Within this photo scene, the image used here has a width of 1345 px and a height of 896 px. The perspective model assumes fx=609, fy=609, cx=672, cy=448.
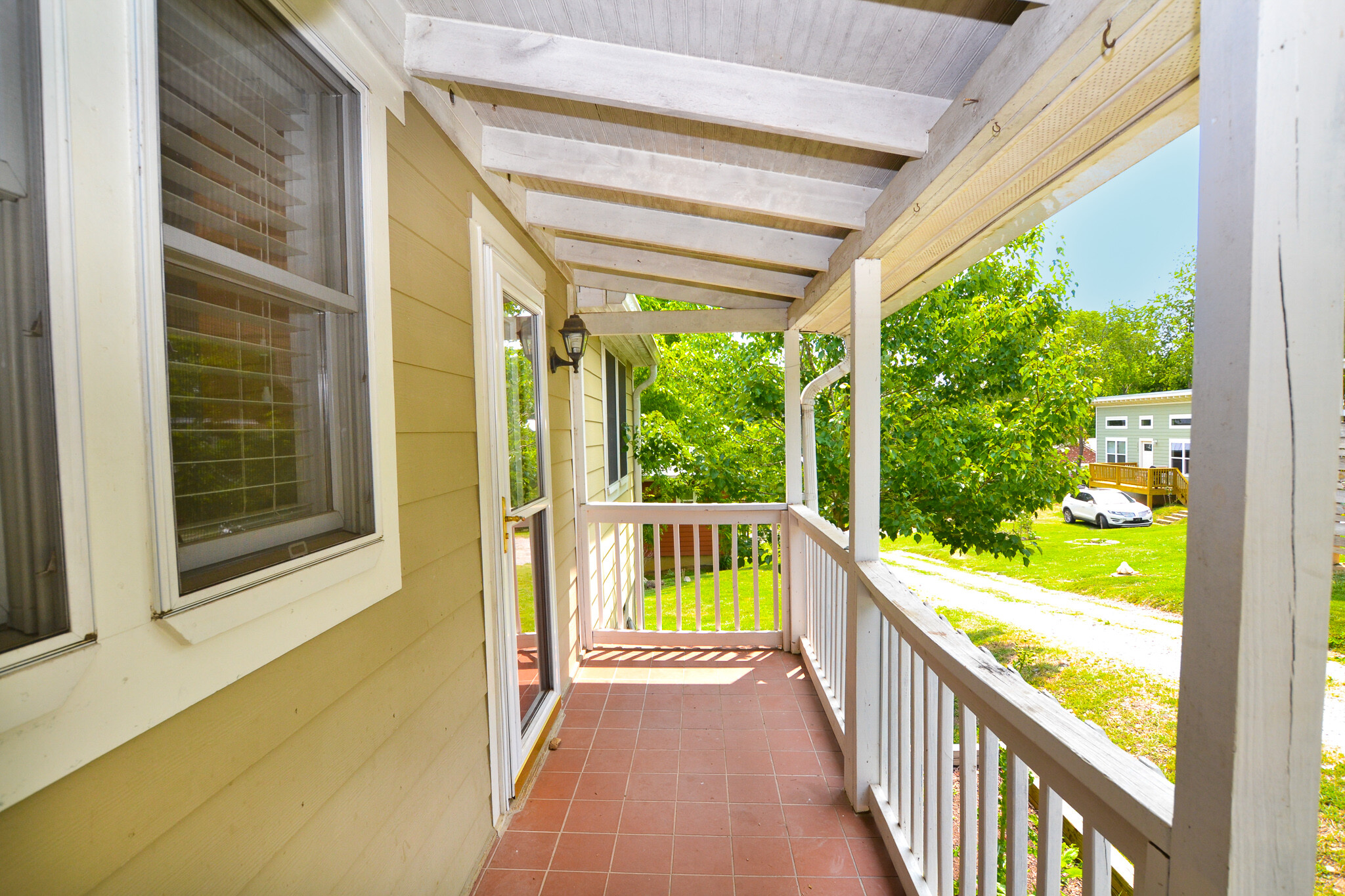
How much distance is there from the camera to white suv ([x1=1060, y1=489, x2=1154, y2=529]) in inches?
67.4

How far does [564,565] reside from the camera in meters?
3.54

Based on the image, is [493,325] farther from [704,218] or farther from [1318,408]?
[1318,408]

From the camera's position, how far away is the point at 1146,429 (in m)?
1.66

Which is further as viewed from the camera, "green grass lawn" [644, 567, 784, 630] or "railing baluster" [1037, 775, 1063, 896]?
"green grass lawn" [644, 567, 784, 630]

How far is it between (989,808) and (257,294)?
188cm

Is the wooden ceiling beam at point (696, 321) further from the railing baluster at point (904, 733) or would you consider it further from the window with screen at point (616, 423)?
the railing baluster at point (904, 733)

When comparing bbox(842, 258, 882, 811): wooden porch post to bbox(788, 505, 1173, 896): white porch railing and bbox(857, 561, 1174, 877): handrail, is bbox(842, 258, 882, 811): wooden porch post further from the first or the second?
bbox(857, 561, 1174, 877): handrail

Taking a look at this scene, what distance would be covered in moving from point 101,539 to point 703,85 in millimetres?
1538

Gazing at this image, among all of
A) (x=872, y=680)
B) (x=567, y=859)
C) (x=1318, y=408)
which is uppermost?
(x=1318, y=408)

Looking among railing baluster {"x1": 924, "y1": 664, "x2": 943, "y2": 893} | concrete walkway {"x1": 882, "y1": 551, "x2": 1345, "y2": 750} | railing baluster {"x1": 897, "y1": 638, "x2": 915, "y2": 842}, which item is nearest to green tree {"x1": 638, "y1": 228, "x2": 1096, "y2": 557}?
concrete walkway {"x1": 882, "y1": 551, "x2": 1345, "y2": 750}

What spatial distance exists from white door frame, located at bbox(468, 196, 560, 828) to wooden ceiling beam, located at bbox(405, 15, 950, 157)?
1.78 ft

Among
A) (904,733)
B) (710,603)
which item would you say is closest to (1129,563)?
(904,733)

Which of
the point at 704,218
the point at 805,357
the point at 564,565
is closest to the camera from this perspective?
the point at 704,218

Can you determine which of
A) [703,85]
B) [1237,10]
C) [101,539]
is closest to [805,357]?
[703,85]
